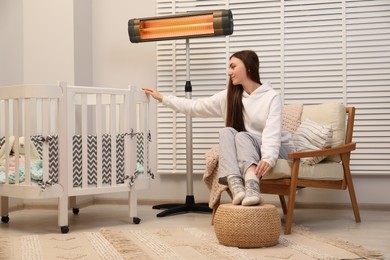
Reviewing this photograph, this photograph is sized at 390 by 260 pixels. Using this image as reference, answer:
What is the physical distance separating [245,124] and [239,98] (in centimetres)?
15

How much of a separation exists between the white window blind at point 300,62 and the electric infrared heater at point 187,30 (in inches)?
9.7

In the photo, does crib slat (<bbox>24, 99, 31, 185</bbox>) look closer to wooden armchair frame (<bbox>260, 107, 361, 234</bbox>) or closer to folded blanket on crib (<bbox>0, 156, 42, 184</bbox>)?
folded blanket on crib (<bbox>0, 156, 42, 184</bbox>)

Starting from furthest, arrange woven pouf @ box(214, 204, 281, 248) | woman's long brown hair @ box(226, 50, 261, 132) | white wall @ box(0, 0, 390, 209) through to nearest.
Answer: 1. white wall @ box(0, 0, 390, 209)
2. woman's long brown hair @ box(226, 50, 261, 132)
3. woven pouf @ box(214, 204, 281, 248)

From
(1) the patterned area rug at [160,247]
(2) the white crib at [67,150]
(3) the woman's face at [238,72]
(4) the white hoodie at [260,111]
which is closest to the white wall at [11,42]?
(2) the white crib at [67,150]

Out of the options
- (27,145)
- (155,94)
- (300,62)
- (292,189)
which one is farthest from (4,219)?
(300,62)

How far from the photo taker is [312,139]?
10.3 feet

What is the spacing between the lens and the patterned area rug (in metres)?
2.28

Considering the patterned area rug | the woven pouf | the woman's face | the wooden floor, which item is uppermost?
the woman's face

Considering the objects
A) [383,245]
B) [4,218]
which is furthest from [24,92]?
[383,245]

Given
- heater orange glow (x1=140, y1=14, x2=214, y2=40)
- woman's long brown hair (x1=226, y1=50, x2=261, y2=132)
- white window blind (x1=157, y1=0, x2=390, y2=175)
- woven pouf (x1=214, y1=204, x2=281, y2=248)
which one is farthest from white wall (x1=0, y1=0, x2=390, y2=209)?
woven pouf (x1=214, y1=204, x2=281, y2=248)

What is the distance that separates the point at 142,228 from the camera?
120 inches

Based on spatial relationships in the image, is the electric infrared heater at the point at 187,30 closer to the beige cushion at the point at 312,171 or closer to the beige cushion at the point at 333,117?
the beige cushion at the point at 333,117

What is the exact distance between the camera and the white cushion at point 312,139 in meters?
3.08

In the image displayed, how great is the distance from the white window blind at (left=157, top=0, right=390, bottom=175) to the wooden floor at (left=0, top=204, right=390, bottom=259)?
16.4 inches
